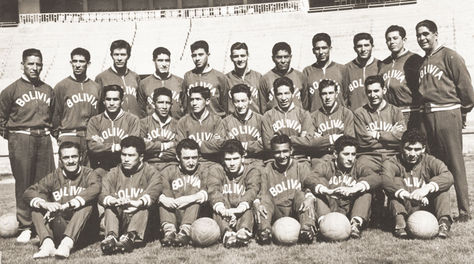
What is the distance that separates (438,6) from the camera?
26.7 meters

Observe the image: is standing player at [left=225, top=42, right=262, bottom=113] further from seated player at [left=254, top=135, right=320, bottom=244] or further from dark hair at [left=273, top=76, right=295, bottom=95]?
seated player at [left=254, top=135, right=320, bottom=244]

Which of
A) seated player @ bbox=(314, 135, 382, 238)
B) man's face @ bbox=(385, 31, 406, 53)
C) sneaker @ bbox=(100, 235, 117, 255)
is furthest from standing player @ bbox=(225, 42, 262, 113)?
sneaker @ bbox=(100, 235, 117, 255)

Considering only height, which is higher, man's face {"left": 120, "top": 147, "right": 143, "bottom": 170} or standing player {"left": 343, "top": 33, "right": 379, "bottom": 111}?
standing player {"left": 343, "top": 33, "right": 379, "bottom": 111}

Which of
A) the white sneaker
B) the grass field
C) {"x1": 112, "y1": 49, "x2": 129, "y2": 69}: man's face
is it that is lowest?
the grass field

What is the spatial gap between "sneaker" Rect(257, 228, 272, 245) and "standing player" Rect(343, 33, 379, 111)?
2798mm

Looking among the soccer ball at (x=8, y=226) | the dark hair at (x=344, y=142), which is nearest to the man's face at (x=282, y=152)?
the dark hair at (x=344, y=142)

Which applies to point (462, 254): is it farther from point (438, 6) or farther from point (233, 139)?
point (438, 6)

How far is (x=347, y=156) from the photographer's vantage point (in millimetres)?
6738

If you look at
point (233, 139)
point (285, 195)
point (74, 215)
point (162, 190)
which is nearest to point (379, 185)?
point (285, 195)

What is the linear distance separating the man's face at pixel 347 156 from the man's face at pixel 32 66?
4.66 metres

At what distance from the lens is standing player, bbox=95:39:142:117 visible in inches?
313

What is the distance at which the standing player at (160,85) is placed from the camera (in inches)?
314

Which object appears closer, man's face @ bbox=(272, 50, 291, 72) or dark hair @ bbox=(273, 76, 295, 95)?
dark hair @ bbox=(273, 76, 295, 95)

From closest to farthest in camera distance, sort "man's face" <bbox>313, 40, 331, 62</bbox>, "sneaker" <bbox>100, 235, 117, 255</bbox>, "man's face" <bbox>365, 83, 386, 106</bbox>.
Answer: "sneaker" <bbox>100, 235, 117, 255</bbox> < "man's face" <bbox>365, 83, 386, 106</bbox> < "man's face" <bbox>313, 40, 331, 62</bbox>
